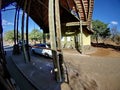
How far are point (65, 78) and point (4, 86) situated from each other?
4.34 m

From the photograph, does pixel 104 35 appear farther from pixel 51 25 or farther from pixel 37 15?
pixel 51 25

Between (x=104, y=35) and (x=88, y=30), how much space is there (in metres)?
35.4

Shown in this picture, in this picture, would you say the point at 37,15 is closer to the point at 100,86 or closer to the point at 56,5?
the point at 56,5

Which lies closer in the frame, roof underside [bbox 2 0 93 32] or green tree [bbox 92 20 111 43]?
roof underside [bbox 2 0 93 32]

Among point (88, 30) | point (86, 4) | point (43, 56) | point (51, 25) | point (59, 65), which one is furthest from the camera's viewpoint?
point (88, 30)

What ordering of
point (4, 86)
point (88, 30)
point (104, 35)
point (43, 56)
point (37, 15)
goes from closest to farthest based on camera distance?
point (4, 86) < point (43, 56) < point (88, 30) < point (37, 15) < point (104, 35)

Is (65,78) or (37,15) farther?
(37,15)

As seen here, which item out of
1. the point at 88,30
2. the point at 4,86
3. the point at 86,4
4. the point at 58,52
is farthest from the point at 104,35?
the point at 4,86

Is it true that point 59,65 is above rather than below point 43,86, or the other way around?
above

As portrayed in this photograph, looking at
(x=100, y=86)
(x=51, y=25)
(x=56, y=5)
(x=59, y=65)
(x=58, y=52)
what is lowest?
(x=100, y=86)

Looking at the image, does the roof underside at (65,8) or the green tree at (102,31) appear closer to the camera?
the roof underside at (65,8)

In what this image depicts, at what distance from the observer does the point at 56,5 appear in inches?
361

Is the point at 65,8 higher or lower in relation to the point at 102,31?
higher

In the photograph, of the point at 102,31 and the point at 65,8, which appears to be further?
the point at 102,31
